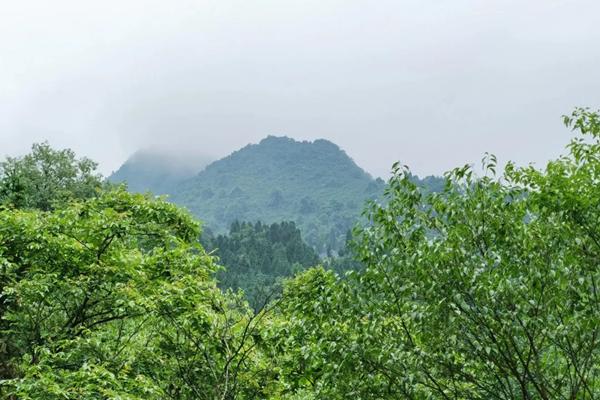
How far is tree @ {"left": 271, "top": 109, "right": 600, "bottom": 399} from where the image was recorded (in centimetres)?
679

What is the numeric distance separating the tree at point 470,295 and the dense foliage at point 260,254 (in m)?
106

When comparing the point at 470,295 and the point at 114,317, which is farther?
the point at 114,317

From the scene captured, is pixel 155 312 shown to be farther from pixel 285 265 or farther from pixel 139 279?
pixel 285 265

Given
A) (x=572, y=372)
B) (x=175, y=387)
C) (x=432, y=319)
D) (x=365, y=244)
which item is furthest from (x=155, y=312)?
(x=572, y=372)

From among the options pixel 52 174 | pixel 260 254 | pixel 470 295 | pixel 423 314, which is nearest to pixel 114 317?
pixel 423 314

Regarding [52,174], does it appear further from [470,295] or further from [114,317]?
[470,295]

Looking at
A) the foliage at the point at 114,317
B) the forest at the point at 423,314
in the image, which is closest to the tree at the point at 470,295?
the forest at the point at 423,314

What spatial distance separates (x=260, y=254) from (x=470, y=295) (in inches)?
5464

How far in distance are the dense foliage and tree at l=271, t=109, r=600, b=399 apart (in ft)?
349

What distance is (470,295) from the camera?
22.4ft

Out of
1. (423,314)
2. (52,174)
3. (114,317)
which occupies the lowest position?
(114,317)

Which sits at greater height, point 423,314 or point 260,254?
point 260,254

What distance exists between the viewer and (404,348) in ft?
25.2

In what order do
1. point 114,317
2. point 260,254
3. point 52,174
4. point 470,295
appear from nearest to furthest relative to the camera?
point 470,295 → point 114,317 → point 52,174 → point 260,254
